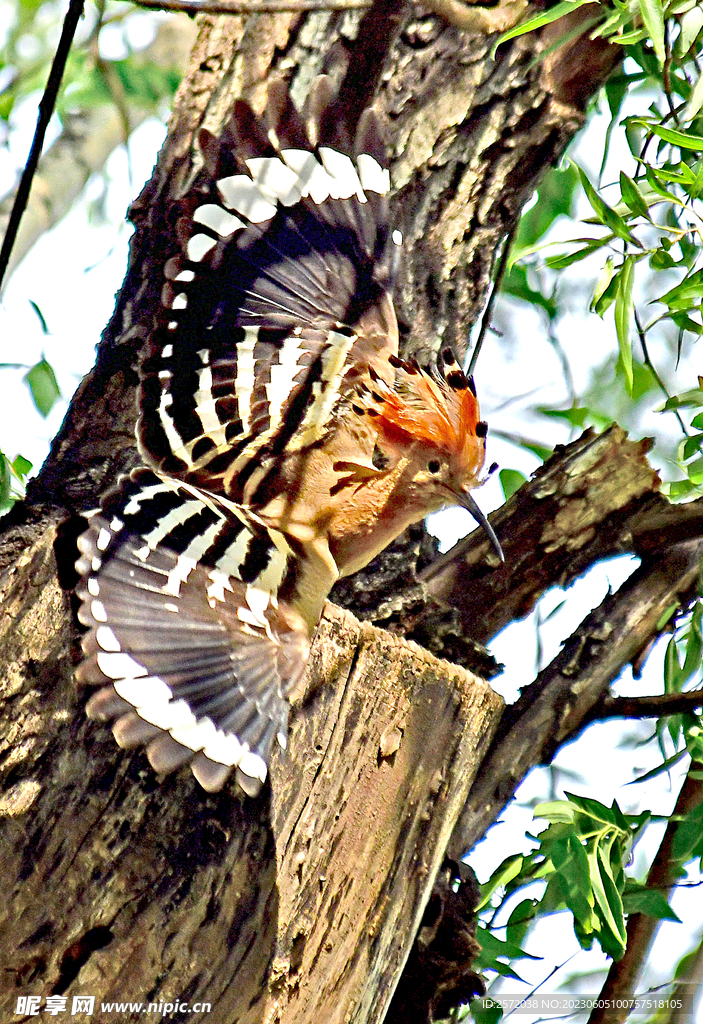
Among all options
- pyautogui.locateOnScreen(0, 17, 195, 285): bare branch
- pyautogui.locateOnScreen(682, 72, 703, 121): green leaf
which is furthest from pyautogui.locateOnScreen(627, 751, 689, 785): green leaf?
pyautogui.locateOnScreen(0, 17, 195, 285): bare branch

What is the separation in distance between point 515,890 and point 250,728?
57 centimetres

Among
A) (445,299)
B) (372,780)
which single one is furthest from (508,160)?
(372,780)

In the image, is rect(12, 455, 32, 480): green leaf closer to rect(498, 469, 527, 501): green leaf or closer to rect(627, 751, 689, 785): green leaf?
rect(498, 469, 527, 501): green leaf

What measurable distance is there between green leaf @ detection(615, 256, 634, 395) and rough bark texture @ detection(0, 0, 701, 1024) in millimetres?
154

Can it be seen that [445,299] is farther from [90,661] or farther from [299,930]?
[299,930]

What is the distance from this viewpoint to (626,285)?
4.80ft

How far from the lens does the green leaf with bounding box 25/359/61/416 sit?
170 cm

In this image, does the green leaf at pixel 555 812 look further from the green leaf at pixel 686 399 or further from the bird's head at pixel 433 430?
the green leaf at pixel 686 399

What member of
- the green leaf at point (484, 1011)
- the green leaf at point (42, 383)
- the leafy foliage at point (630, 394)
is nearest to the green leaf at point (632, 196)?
the leafy foliage at point (630, 394)

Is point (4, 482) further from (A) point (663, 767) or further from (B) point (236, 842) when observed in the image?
(A) point (663, 767)

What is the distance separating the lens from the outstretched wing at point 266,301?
142 cm

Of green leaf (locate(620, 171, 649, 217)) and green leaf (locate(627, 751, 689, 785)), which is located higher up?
green leaf (locate(620, 171, 649, 217))

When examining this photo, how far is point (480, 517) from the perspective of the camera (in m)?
1.47

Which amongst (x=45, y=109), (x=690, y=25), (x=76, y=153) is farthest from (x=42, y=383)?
(x=76, y=153)
